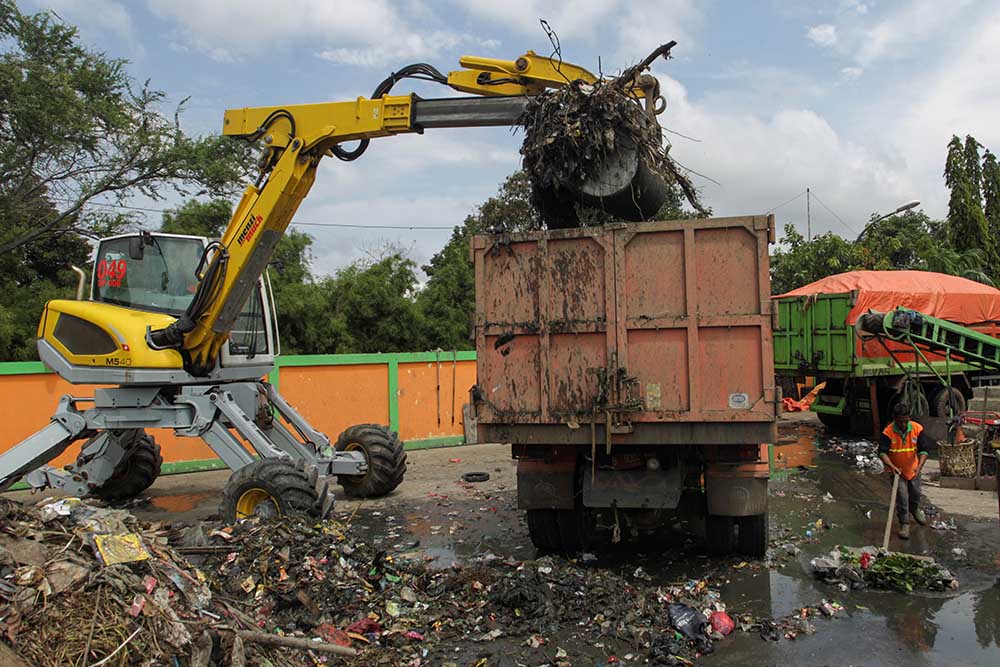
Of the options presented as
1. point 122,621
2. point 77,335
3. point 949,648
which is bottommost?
point 949,648

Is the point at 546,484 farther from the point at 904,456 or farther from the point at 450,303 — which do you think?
the point at 450,303

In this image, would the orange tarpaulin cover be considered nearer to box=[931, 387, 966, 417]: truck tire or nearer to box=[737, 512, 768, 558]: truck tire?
box=[931, 387, 966, 417]: truck tire

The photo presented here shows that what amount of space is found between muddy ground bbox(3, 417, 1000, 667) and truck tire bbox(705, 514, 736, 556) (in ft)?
0.36

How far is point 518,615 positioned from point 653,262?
2.61m

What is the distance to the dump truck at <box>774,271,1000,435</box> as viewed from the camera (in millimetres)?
12320

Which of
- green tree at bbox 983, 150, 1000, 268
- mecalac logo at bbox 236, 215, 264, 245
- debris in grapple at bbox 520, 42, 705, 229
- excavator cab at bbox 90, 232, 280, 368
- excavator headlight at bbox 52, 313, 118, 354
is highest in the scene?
green tree at bbox 983, 150, 1000, 268

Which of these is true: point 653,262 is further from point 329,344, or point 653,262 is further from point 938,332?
point 329,344

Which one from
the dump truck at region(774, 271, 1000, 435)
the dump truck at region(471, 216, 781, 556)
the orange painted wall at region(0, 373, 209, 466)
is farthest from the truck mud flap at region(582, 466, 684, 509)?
the dump truck at region(774, 271, 1000, 435)

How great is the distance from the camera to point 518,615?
4.69 meters

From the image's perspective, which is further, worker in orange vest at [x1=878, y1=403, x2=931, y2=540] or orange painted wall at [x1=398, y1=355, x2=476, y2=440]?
orange painted wall at [x1=398, y1=355, x2=476, y2=440]

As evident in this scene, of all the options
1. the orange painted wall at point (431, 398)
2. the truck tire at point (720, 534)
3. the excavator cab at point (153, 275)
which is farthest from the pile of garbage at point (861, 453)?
the excavator cab at point (153, 275)

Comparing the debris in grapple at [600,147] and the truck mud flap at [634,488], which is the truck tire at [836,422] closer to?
the truck mud flap at [634,488]

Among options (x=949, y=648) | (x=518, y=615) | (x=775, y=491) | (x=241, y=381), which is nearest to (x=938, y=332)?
(x=775, y=491)

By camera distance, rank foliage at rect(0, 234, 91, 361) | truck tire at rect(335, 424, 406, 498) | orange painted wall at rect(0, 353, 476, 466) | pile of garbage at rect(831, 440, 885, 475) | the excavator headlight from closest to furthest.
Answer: the excavator headlight, truck tire at rect(335, 424, 406, 498), orange painted wall at rect(0, 353, 476, 466), pile of garbage at rect(831, 440, 885, 475), foliage at rect(0, 234, 91, 361)
